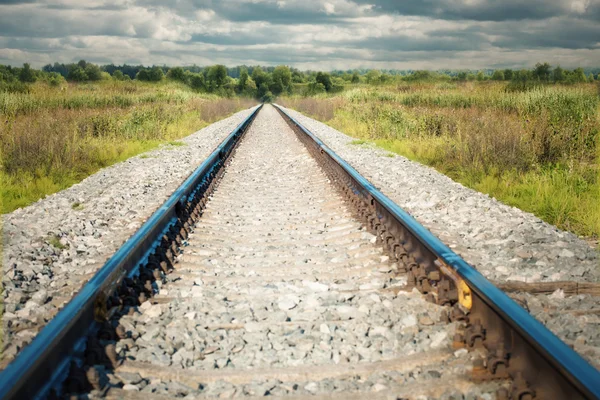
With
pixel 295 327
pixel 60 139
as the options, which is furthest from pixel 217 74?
pixel 295 327

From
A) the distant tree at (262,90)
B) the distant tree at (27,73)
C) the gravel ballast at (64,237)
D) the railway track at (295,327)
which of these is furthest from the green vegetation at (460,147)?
the distant tree at (262,90)

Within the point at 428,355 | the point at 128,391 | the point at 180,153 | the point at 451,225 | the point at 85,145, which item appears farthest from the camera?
the point at 180,153

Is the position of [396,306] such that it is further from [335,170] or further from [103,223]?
[335,170]

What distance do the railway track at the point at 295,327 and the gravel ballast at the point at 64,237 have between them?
0.48 metres

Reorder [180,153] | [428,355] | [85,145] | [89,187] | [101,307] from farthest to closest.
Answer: [180,153], [85,145], [89,187], [101,307], [428,355]

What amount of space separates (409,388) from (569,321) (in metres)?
1.21

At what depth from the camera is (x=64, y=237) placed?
4.86m

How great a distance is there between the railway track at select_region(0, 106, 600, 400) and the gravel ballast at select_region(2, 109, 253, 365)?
48 cm

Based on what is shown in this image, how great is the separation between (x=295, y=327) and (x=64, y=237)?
9.38 feet

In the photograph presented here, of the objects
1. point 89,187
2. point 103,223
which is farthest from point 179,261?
point 89,187

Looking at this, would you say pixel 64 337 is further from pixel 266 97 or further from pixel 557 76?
pixel 266 97

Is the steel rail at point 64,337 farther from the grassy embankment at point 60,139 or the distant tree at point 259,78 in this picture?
the distant tree at point 259,78

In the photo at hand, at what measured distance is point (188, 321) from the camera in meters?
3.06

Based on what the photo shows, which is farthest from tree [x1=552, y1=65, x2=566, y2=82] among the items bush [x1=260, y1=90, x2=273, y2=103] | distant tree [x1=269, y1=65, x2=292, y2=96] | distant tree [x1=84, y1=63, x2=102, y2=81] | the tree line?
distant tree [x1=269, y1=65, x2=292, y2=96]
